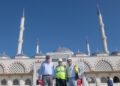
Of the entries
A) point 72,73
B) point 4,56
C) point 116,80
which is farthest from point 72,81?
point 4,56

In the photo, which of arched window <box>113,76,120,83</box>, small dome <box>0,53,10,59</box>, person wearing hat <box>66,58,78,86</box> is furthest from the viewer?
small dome <box>0,53,10,59</box>

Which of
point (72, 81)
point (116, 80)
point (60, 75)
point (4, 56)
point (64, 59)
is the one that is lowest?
point (72, 81)

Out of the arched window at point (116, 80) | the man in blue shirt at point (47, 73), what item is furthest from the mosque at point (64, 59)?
the man in blue shirt at point (47, 73)

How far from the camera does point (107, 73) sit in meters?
35.7

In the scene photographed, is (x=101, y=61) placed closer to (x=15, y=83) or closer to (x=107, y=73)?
(x=107, y=73)

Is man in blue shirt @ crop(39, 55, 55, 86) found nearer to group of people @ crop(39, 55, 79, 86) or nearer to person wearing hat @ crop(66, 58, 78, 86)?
group of people @ crop(39, 55, 79, 86)

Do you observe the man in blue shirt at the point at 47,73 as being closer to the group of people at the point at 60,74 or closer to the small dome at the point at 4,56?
the group of people at the point at 60,74

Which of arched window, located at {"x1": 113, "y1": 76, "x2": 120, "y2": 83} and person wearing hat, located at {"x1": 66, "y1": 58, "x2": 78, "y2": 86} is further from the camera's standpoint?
arched window, located at {"x1": 113, "y1": 76, "x2": 120, "y2": 83}

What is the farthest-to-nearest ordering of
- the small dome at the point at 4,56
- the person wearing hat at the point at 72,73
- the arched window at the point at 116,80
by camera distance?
1. the small dome at the point at 4,56
2. the arched window at the point at 116,80
3. the person wearing hat at the point at 72,73

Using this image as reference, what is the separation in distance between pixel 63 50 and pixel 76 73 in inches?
1334

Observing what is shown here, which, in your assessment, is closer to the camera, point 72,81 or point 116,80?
point 72,81

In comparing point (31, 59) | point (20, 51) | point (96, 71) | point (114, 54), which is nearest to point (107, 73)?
point (96, 71)

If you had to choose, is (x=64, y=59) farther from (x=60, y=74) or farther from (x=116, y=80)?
(x=60, y=74)

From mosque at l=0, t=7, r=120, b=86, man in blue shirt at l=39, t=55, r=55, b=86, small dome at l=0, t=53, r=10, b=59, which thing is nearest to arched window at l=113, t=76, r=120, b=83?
mosque at l=0, t=7, r=120, b=86
